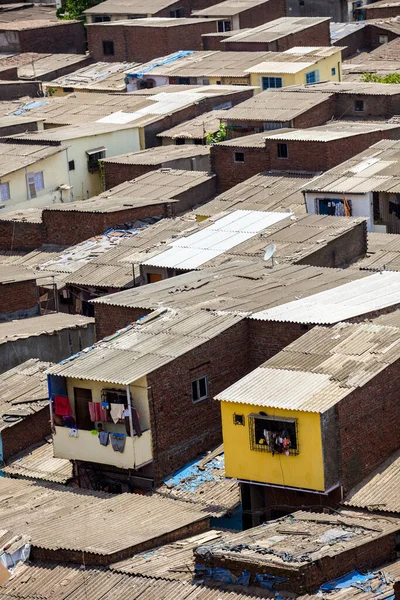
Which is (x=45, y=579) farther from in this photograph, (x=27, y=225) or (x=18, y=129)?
(x=18, y=129)

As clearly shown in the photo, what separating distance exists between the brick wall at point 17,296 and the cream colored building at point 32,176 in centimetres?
1109

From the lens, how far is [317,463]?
3331 centimetres

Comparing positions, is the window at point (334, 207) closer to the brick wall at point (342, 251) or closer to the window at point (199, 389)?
the brick wall at point (342, 251)

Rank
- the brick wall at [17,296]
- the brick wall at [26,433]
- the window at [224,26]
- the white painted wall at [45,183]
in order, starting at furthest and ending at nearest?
1. the window at [224,26]
2. the white painted wall at [45,183]
3. the brick wall at [17,296]
4. the brick wall at [26,433]

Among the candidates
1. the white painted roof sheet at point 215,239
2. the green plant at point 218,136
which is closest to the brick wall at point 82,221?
the white painted roof sheet at point 215,239

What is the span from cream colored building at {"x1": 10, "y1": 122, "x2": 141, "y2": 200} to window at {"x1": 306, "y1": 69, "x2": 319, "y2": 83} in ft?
33.6

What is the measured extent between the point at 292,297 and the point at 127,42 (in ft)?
144

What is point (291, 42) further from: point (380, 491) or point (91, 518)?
point (91, 518)

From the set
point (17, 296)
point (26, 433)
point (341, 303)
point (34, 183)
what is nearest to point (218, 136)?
point (34, 183)

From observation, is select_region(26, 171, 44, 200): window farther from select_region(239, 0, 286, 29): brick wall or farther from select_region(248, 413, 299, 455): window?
select_region(248, 413, 299, 455): window

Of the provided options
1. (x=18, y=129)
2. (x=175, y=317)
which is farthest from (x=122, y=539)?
(x=18, y=129)

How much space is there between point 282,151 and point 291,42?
69.7 feet

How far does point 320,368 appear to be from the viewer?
35.1 meters

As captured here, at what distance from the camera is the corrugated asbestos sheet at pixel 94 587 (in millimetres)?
29734
